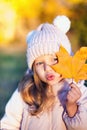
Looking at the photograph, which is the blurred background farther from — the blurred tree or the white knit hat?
the white knit hat

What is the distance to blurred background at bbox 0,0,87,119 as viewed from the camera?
25.2ft

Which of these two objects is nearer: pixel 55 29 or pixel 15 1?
pixel 55 29

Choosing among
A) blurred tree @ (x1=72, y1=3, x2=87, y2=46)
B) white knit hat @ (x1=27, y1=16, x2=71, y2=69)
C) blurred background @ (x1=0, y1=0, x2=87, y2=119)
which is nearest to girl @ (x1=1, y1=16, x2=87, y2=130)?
white knit hat @ (x1=27, y1=16, x2=71, y2=69)

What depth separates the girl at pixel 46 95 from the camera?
227cm

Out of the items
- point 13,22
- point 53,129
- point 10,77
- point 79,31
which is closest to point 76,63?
point 53,129

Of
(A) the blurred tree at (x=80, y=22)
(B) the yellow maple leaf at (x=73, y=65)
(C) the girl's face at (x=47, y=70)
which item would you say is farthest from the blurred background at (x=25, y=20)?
(B) the yellow maple leaf at (x=73, y=65)

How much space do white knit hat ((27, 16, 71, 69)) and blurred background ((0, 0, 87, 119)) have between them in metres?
4.78

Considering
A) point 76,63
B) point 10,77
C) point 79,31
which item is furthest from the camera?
point 79,31

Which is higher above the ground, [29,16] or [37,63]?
[29,16]

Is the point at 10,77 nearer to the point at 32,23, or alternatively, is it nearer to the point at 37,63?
the point at 32,23

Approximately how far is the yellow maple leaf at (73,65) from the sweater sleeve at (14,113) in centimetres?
31

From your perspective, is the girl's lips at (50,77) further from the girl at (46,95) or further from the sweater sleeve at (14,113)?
the sweater sleeve at (14,113)

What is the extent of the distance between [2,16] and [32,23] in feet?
1.62

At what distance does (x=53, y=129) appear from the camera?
235 cm
